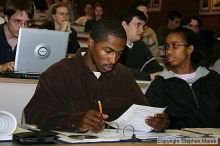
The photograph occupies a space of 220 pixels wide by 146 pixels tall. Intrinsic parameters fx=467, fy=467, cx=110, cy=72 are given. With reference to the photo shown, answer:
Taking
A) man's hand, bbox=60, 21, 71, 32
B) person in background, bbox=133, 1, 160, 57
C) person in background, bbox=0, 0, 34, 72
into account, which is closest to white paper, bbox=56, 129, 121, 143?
person in background, bbox=0, 0, 34, 72

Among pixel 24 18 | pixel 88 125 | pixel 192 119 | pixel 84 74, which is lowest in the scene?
pixel 192 119

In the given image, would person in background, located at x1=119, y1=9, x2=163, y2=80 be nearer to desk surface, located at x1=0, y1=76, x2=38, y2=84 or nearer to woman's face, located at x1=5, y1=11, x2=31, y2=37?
woman's face, located at x1=5, y1=11, x2=31, y2=37

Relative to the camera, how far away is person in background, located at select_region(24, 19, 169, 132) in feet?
7.50

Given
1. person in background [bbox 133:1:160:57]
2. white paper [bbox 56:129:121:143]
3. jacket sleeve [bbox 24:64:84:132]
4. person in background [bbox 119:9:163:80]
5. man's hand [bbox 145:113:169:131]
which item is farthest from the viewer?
person in background [bbox 133:1:160:57]

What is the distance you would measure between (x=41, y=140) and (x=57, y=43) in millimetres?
1562

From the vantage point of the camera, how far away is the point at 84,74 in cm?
253

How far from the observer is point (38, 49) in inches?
130

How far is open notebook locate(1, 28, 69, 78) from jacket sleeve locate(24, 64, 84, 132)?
2.83ft

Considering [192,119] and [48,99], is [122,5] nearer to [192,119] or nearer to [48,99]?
[192,119]

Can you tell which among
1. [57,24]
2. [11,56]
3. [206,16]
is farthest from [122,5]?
[11,56]

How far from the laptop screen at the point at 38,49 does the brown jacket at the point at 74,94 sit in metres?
0.73

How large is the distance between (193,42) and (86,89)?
133cm

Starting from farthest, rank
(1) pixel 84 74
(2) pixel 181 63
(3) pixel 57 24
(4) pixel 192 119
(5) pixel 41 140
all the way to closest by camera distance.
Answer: (3) pixel 57 24 → (2) pixel 181 63 → (4) pixel 192 119 → (1) pixel 84 74 → (5) pixel 41 140

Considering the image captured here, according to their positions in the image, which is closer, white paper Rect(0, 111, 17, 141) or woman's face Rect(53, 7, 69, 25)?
white paper Rect(0, 111, 17, 141)
